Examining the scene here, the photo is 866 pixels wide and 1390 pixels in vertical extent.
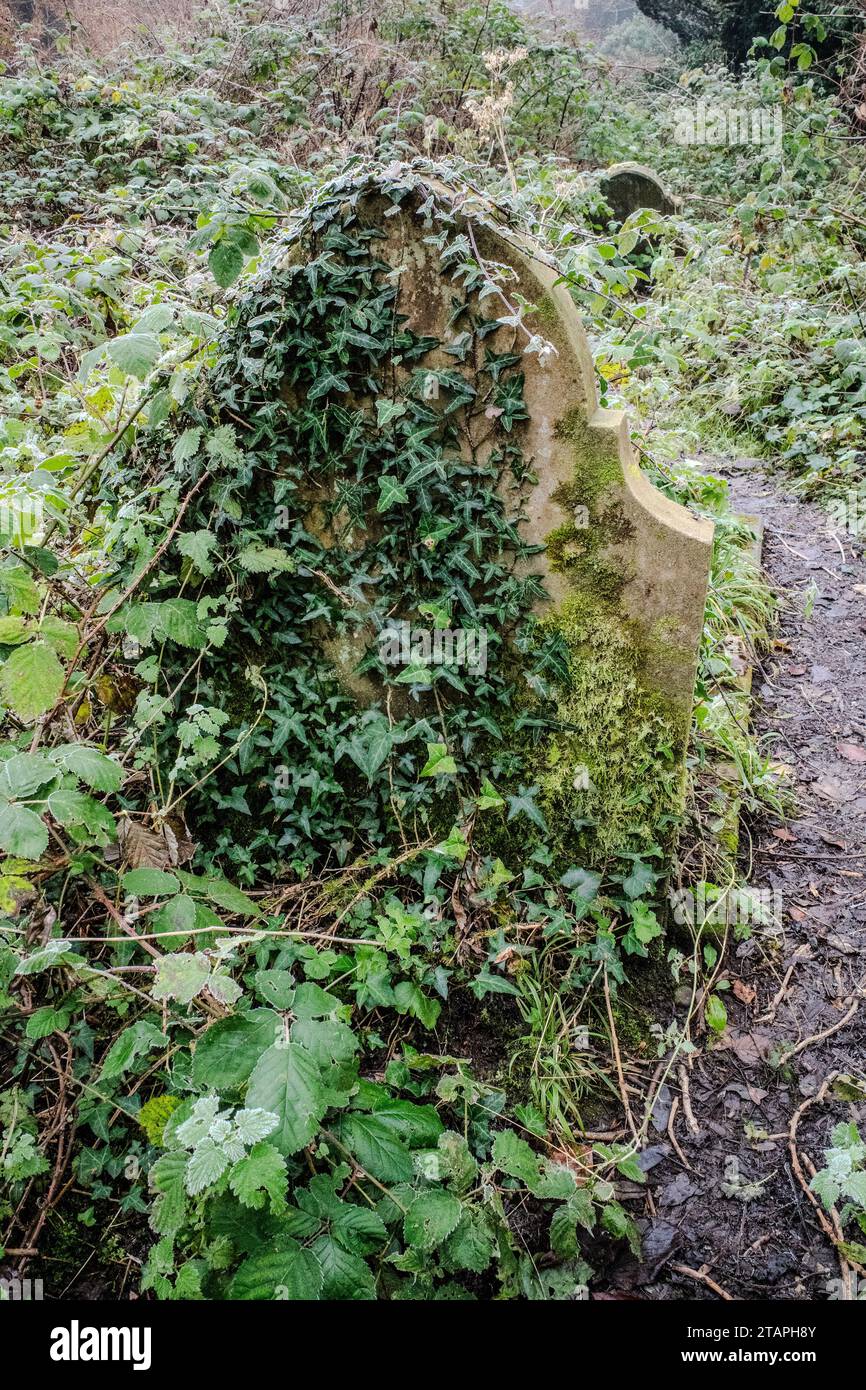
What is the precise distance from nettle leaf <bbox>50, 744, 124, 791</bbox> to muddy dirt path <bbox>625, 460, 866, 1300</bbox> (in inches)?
75.3

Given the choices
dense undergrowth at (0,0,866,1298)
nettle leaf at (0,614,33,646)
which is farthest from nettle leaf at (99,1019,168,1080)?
nettle leaf at (0,614,33,646)

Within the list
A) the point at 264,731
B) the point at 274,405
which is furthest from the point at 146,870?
the point at 274,405

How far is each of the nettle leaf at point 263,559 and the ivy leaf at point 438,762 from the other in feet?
2.57

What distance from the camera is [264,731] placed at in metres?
2.74

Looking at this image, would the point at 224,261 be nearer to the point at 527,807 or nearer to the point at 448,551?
the point at 448,551

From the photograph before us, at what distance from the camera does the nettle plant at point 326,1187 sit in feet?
5.27

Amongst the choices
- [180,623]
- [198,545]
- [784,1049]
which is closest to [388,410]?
[198,545]

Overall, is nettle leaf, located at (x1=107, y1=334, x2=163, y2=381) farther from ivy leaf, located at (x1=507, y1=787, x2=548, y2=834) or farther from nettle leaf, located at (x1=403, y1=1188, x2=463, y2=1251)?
nettle leaf, located at (x1=403, y1=1188, x2=463, y2=1251)

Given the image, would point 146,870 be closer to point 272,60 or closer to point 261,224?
point 261,224

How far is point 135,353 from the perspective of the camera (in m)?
2.07

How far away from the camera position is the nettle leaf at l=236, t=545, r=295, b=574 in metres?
2.49

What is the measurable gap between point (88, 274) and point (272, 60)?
24.9 feet

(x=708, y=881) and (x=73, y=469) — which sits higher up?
(x=73, y=469)
